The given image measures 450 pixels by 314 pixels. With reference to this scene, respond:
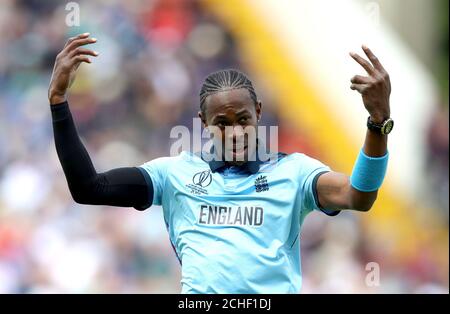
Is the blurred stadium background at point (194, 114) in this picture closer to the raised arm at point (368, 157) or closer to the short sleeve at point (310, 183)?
the short sleeve at point (310, 183)

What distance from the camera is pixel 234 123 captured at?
370 centimetres

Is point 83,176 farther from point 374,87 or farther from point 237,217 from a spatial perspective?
point 374,87

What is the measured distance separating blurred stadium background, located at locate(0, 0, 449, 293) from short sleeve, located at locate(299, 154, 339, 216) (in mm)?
4395

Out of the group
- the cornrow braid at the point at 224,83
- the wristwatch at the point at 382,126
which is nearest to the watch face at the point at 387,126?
the wristwatch at the point at 382,126

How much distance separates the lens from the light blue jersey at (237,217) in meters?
3.45

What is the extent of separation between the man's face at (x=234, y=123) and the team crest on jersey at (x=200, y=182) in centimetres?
11

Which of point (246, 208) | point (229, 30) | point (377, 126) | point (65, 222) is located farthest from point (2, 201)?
point (377, 126)

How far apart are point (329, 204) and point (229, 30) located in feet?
19.3

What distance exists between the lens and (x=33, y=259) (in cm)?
816

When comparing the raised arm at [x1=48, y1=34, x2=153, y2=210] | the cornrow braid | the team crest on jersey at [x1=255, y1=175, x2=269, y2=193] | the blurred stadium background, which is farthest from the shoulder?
the blurred stadium background

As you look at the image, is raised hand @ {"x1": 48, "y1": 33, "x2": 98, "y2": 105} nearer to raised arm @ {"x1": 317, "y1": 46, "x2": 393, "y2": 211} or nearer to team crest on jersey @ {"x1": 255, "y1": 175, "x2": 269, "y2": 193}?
team crest on jersey @ {"x1": 255, "y1": 175, "x2": 269, "y2": 193}

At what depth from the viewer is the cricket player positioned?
3385 mm

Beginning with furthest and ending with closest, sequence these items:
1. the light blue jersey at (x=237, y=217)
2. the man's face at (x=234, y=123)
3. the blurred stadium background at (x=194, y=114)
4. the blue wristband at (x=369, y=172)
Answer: the blurred stadium background at (x=194, y=114) → the man's face at (x=234, y=123) → the light blue jersey at (x=237, y=217) → the blue wristband at (x=369, y=172)

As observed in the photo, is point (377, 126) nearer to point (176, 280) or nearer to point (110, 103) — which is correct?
point (176, 280)
